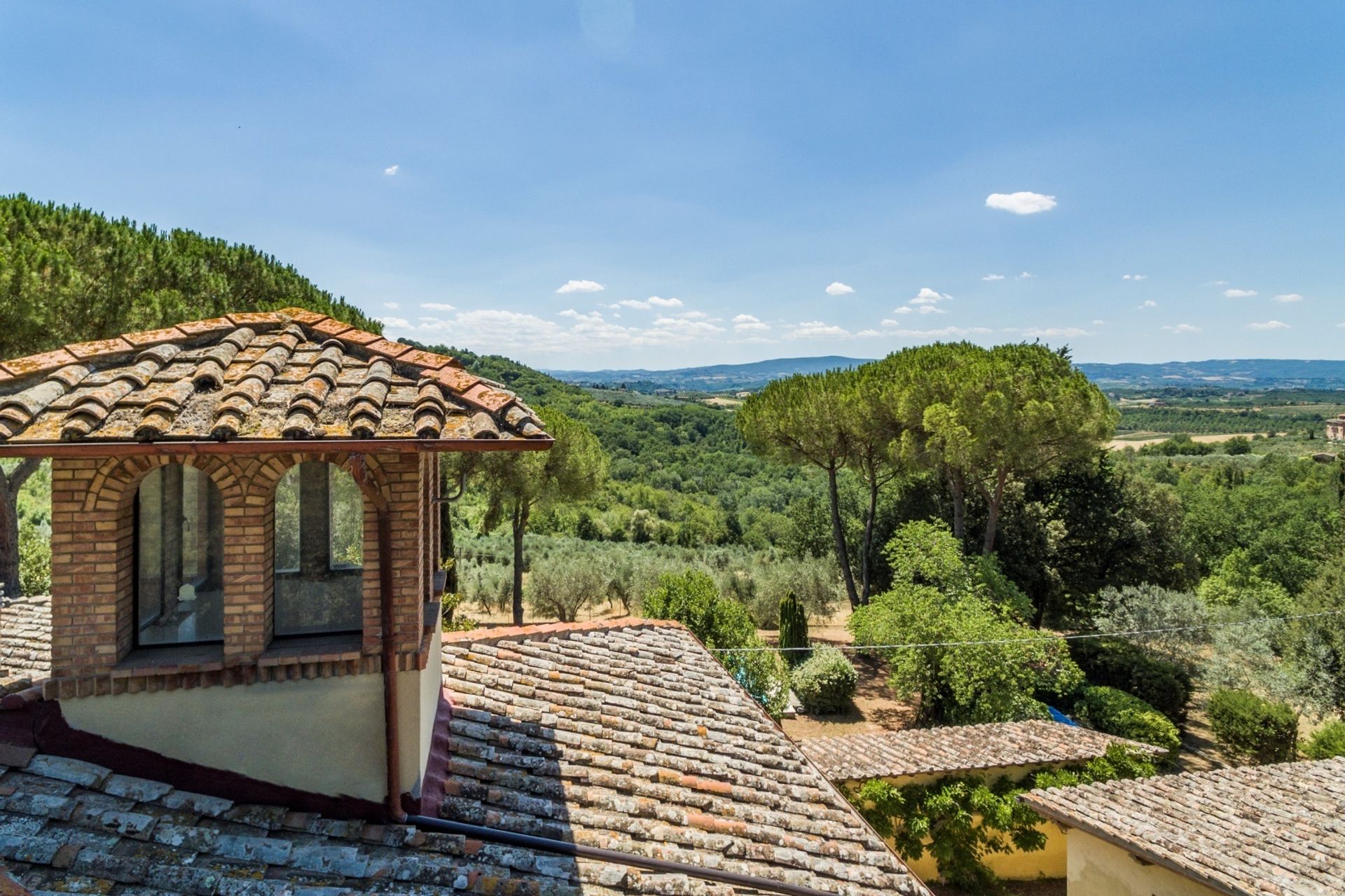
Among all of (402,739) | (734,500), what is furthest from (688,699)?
(734,500)

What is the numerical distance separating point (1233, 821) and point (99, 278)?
1710 cm

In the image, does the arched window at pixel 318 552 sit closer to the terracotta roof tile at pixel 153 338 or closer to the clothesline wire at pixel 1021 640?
the terracotta roof tile at pixel 153 338

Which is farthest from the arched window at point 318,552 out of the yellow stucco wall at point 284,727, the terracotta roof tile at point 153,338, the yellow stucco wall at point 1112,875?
the yellow stucco wall at point 1112,875

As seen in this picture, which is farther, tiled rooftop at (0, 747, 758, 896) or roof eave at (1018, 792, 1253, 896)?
roof eave at (1018, 792, 1253, 896)

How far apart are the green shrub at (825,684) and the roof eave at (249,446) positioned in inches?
530

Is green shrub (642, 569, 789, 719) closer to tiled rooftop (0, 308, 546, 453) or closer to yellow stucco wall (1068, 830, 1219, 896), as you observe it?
yellow stucco wall (1068, 830, 1219, 896)

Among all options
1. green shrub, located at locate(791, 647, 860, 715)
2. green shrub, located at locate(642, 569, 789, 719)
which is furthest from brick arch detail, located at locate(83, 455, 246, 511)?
green shrub, located at locate(791, 647, 860, 715)

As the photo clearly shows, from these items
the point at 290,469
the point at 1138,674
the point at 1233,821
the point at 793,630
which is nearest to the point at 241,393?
the point at 290,469

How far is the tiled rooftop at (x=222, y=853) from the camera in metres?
2.44

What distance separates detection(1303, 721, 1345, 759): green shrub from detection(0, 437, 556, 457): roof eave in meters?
Answer: 16.2

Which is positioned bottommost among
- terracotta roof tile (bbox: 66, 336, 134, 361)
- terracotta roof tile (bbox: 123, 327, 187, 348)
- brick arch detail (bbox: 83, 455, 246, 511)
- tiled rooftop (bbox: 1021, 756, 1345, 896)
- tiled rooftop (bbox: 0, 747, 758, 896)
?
tiled rooftop (bbox: 1021, 756, 1345, 896)

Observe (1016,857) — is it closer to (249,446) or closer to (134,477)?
(249,446)

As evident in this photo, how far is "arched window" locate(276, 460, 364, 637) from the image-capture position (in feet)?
11.2

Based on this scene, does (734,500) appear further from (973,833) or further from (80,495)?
(80,495)
